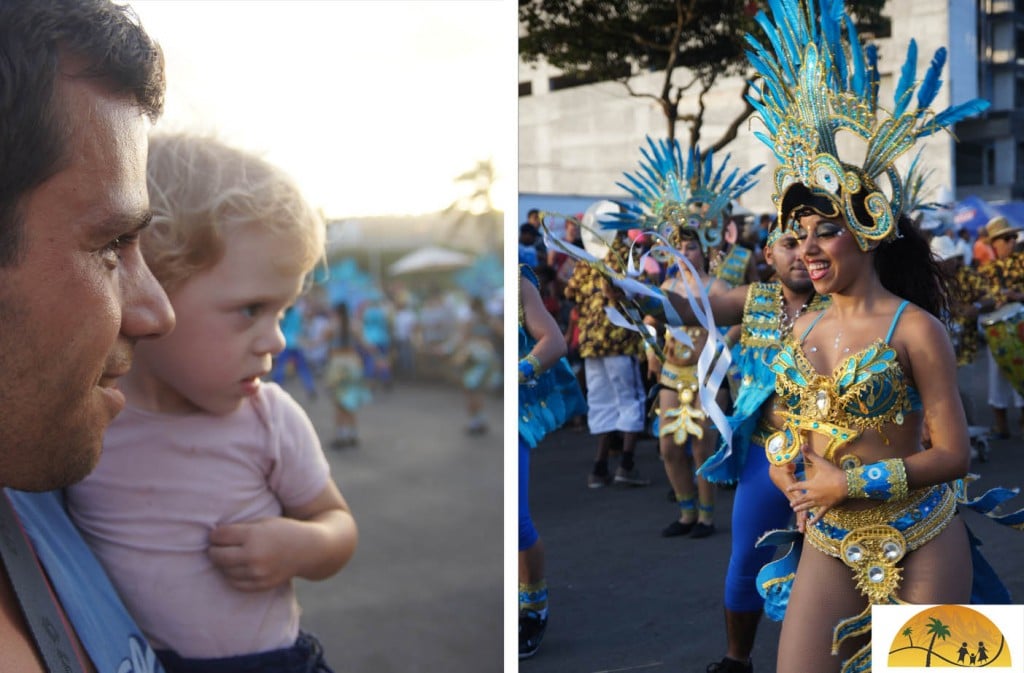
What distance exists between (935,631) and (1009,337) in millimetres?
4636

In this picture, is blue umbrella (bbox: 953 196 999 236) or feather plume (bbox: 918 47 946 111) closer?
feather plume (bbox: 918 47 946 111)

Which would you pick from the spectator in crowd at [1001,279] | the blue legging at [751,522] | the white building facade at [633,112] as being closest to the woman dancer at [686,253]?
the white building facade at [633,112]

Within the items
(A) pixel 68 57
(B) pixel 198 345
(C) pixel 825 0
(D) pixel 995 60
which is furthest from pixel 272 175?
(D) pixel 995 60

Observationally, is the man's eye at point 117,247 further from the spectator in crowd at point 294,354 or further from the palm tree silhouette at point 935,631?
the palm tree silhouette at point 935,631

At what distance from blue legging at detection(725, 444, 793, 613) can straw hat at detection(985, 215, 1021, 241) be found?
363cm

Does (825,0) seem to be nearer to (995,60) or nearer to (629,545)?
(995,60)

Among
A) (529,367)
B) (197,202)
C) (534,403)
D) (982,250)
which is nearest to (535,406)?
(534,403)

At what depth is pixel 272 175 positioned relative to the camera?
1.76 metres

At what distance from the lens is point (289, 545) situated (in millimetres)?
1817

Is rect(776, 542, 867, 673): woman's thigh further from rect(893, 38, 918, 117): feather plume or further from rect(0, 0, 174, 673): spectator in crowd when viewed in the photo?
rect(0, 0, 174, 673): spectator in crowd

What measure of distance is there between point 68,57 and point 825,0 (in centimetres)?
173

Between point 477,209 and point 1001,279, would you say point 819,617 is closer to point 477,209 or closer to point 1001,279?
point 477,209

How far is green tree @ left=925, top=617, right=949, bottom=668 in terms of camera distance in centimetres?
237

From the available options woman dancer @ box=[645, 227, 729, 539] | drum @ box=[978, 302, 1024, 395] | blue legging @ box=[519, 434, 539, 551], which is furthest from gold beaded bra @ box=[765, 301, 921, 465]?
drum @ box=[978, 302, 1024, 395]
